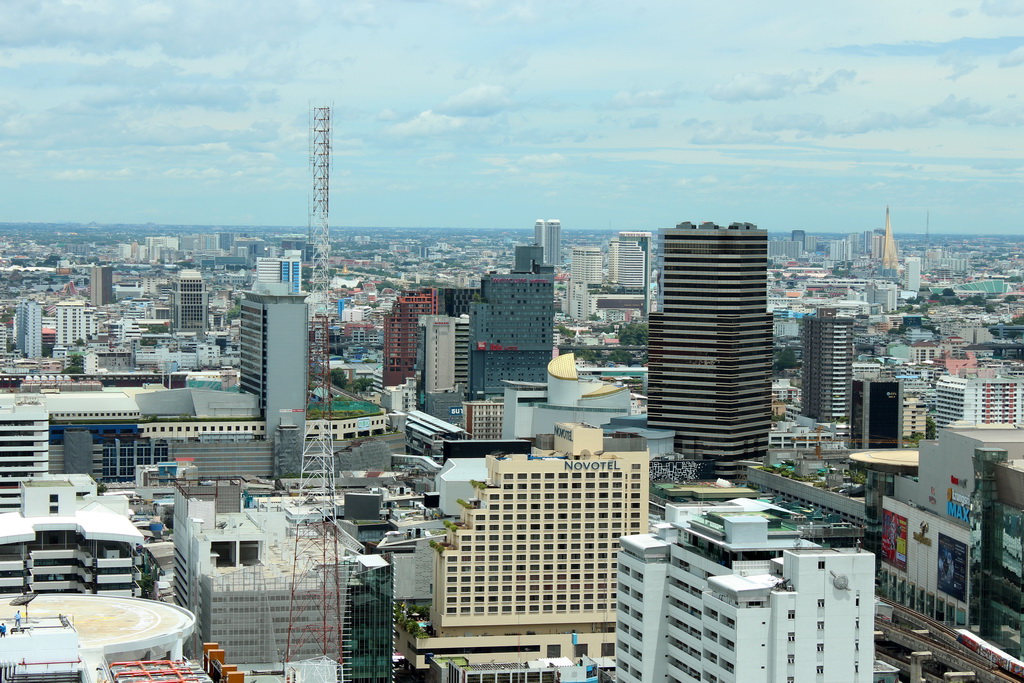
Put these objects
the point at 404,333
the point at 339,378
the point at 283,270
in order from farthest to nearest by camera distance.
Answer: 1. the point at 283,270
2. the point at 339,378
3. the point at 404,333

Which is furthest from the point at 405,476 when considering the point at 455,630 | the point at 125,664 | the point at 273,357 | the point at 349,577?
the point at 125,664

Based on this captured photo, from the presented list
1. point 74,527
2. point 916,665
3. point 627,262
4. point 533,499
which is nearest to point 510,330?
point 533,499

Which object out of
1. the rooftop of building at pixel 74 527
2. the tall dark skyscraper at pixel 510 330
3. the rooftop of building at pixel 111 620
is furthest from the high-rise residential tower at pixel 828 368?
the rooftop of building at pixel 111 620

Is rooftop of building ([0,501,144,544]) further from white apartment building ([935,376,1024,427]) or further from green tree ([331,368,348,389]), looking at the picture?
green tree ([331,368,348,389])

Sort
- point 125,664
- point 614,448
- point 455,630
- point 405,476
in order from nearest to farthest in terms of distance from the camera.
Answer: point 125,664, point 455,630, point 614,448, point 405,476

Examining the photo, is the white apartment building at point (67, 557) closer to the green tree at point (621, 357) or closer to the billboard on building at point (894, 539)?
the billboard on building at point (894, 539)

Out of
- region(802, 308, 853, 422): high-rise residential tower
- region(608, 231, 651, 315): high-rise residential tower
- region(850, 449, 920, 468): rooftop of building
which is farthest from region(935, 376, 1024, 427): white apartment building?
region(608, 231, 651, 315): high-rise residential tower

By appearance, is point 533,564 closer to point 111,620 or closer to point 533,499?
point 533,499

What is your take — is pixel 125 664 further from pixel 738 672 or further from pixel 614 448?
pixel 614 448
